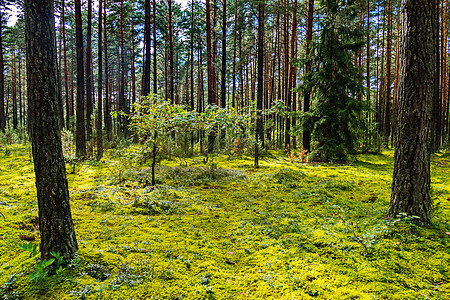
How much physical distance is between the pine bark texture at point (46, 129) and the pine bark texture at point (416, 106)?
191 inches

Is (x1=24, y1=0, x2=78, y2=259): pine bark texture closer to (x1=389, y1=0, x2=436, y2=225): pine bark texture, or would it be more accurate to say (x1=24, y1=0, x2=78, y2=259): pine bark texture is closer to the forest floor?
the forest floor

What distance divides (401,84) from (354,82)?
708 cm

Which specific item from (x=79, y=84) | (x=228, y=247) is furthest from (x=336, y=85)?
(x=79, y=84)

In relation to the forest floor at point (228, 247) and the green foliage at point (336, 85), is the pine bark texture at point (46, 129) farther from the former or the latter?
the green foliage at point (336, 85)

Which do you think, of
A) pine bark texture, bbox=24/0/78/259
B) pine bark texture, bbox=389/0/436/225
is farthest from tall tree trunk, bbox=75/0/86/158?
pine bark texture, bbox=389/0/436/225

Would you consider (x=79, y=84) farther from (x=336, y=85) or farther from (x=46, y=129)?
(x=336, y=85)

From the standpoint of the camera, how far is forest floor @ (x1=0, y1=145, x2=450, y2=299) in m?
2.21

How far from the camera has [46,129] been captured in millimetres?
2178

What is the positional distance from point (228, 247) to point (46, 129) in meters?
2.86

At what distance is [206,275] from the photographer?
8.50 ft

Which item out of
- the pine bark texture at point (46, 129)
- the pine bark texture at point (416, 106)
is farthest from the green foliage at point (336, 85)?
the pine bark texture at point (46, 129)

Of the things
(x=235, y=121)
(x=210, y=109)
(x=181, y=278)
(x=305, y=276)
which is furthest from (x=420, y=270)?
(x=210, y=109)

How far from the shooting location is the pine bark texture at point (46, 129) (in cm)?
212

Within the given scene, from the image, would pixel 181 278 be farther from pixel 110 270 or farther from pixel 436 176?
pixel 436 176
